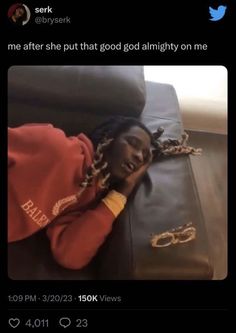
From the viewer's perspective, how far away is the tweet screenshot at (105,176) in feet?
1.66

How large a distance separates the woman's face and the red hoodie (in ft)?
0.14

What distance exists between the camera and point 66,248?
1.88 ft

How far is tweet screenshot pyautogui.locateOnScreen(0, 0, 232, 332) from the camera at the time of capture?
1.66ft

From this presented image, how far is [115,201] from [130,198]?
0.03 metres

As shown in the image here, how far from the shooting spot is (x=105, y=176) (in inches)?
24.5
